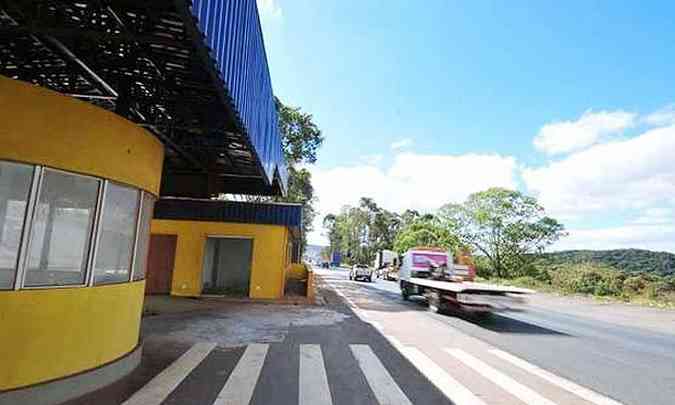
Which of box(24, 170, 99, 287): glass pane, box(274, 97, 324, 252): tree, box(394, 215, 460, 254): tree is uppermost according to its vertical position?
box(274, 97, 324, 252): tree

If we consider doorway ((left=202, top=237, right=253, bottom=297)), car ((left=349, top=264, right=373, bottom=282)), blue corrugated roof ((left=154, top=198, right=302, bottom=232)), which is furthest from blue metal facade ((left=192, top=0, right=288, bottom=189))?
car ((left=349, top=264, right=373, bottom=282))

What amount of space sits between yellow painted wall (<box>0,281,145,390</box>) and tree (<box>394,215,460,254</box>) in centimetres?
3903

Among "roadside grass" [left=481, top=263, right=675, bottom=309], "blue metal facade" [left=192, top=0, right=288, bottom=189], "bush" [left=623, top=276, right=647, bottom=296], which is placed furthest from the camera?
"bush" [left=623, top=276, right=647, bottom=296]

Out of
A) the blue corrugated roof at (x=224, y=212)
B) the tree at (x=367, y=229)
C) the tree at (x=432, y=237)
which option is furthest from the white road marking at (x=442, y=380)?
the tree at (x=367, y=229)

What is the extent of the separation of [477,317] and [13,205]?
14830mm

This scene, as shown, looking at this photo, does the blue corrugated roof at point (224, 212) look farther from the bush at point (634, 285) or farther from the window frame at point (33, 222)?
the bush at point (634, 285)

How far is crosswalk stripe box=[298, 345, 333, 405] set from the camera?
560 cm

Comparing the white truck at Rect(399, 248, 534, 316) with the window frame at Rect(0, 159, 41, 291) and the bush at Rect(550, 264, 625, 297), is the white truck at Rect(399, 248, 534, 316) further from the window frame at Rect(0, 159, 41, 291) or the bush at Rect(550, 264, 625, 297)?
the bush at Rect(550, 264, 625, 297)

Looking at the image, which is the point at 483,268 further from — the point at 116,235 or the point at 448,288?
the point at 116,235

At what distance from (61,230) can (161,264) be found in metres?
12.6

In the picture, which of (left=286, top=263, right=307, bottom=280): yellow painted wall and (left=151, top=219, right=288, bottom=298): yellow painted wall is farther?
(left=286, top=263, right=307, bottom=280): yellow painted wall

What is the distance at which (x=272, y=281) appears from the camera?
16.9 metres

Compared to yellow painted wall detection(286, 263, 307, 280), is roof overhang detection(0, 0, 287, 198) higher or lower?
higher

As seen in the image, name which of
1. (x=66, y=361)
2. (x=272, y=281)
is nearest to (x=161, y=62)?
(x=66, y=361)
